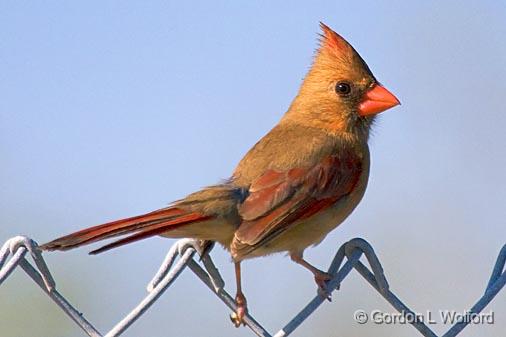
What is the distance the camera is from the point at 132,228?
1.96 meters

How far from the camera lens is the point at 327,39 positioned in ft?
9.78

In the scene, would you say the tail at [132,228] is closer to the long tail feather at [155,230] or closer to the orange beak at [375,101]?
the long tail feather at [155,230]

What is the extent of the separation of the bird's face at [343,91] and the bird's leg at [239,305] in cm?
76

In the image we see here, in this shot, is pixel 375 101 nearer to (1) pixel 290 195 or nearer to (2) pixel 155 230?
(1) pixel 290 195

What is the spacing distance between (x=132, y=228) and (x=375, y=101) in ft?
4.08

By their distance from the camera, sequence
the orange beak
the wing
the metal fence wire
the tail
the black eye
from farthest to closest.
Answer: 1. the black eye
2. the orange beak
3. the wing
4. the tail
5. the metal fence wire

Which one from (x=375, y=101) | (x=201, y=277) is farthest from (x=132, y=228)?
(x=375, y=101)

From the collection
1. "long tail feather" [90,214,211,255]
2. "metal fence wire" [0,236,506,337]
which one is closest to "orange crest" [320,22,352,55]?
"long tail feather" [90,214,211,255]

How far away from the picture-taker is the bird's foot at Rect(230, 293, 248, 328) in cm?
194

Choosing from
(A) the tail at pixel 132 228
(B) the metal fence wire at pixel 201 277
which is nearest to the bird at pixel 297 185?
(A) the tail at pixel 132 228

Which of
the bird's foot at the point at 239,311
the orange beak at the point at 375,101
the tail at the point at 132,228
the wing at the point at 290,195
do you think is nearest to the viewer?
the tail at the point at 132,228

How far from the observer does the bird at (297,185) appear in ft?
7.22

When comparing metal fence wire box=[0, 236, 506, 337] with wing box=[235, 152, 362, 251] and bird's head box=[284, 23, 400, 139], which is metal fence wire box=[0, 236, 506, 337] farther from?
bird's head box=[284, 23, 400, 139]

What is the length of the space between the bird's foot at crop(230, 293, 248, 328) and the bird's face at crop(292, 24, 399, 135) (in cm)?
94
